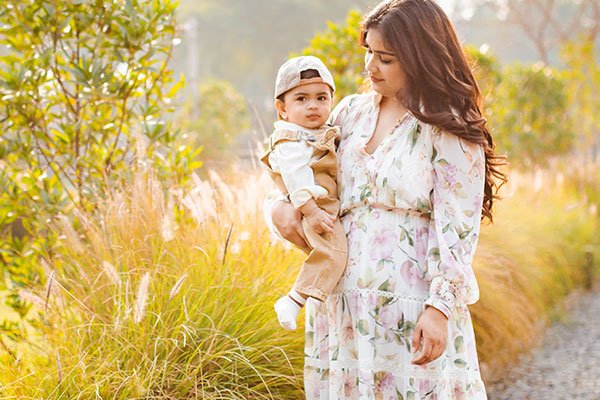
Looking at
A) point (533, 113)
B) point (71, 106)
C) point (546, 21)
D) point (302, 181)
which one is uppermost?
point (546, 21)

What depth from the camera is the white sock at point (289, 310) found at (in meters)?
2.60

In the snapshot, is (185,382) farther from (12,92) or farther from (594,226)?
(594,226)

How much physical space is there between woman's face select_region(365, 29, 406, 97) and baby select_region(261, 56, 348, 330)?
0.71 feet

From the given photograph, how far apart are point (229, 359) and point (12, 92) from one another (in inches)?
77.3

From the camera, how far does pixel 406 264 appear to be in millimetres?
2473

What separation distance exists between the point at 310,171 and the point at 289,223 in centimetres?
18

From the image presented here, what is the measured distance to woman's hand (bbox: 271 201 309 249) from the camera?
2.64 meters

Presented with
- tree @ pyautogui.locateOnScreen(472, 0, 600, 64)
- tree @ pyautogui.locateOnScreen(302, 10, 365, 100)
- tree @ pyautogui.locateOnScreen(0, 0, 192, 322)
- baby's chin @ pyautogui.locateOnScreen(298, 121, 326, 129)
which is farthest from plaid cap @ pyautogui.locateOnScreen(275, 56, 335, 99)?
tree @ pyautogui.locateOnScreen(472, 0, 600, 64)

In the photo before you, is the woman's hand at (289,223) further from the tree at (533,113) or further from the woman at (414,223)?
the tree at (533,113)

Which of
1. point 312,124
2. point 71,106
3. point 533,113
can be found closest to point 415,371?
point 312,124

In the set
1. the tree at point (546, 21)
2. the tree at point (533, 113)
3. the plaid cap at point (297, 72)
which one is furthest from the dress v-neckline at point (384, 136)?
the tree at point (546, 21)

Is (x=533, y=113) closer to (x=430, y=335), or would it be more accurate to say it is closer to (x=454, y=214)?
(x=454, y=214)

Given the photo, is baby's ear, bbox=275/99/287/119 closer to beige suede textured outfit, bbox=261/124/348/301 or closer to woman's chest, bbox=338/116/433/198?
beige suede textured outfit, bbox=261/124/348/301

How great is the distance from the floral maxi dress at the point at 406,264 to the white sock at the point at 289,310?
128mm
